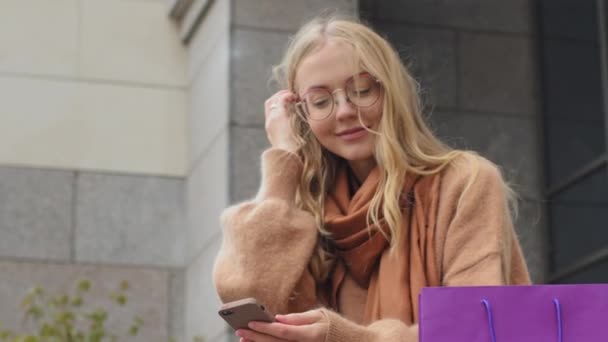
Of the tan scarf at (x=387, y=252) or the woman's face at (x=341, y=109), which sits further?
the woman's face at (x=341, y=109)

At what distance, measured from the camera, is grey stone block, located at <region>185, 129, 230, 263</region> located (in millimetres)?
9250

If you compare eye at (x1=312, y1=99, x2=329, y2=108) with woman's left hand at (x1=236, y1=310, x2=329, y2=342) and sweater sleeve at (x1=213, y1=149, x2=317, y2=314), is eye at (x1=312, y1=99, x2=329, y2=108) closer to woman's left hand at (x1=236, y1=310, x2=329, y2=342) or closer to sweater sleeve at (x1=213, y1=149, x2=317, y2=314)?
sweater sleeve at (x1=213, y1=149, x2=317, y2=314)

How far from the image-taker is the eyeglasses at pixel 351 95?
5.00 meters

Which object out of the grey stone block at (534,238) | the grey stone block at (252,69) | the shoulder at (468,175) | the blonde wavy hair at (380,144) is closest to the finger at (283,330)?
the blonde wavy hair at (380,144)

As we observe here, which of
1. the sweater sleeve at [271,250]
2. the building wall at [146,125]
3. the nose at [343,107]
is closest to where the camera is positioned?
the sweater sleeve at [271,250]

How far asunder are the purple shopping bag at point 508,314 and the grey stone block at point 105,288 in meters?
5.95

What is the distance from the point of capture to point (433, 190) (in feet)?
16.0

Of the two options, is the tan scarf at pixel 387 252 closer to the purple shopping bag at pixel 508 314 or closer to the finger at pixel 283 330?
the finger at pixel 283 330

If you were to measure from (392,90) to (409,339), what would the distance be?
2.75ft

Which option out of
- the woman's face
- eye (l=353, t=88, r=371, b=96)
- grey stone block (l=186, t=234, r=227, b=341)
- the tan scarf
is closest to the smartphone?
the tan scarf

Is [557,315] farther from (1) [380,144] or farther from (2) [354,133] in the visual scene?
(2) [354,133]

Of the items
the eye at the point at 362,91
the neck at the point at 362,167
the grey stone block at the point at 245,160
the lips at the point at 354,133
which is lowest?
Result: the neck at the point at 362,167

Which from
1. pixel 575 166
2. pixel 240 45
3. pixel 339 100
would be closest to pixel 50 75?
pixel 240 45

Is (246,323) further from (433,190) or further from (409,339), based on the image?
(433,190)
